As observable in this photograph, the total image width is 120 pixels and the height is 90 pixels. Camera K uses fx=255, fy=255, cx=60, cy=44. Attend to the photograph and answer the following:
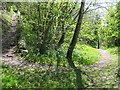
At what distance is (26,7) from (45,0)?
5.86 ft

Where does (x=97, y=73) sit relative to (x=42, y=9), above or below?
below

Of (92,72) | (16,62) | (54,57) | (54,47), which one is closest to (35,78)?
(16,62)

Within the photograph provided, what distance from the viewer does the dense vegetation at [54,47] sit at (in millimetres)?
9955

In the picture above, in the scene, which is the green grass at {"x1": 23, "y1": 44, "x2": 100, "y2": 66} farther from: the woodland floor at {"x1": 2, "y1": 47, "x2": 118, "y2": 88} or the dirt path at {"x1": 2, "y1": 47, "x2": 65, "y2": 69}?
the woodland floor at {"x1": 2, "y1": 47, "x2": 118, "y2": 88}

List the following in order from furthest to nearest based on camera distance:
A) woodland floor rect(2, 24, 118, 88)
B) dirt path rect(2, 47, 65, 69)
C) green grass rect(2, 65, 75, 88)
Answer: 1. dirt path rect(2, 47, 65, 69)
2. woodland floor rect(2, 24, 118, 88)
3. green grass rect(2, 65, 75, 88)

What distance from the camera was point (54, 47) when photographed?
15273 millimetres

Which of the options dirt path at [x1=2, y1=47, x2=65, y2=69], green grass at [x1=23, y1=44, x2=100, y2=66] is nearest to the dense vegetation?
green grass at [x1=23, y1=44, x2=100, y2=66]

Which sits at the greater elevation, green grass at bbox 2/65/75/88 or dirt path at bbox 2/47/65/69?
dirt path at bbox 2/47/65/69

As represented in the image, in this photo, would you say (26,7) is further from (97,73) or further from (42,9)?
(97,73)

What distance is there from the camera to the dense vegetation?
32.7 ft

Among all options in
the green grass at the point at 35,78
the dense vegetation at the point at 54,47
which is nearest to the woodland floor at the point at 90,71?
the dense vegetation at the point at 54,47

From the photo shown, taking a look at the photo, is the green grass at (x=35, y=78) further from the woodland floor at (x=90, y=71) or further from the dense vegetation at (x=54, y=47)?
the woodland floor at (x=90, y=71)

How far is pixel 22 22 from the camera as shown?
53.1 feet

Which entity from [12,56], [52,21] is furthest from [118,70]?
[12,56]
